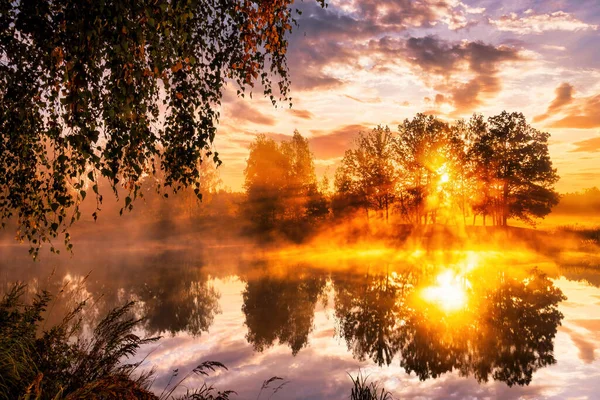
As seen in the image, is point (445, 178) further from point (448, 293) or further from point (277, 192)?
point (448, 293)

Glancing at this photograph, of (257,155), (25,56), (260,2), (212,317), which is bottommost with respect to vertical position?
(212,317)

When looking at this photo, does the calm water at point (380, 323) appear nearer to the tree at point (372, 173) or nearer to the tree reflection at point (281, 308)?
the tree reflection at point (281, 308)

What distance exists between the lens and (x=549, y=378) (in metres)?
11.1

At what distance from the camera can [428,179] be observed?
5228 centimetres

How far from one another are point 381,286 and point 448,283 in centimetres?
397

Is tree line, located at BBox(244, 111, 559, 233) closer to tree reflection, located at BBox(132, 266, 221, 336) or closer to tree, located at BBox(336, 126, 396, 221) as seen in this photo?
tree, located at BBox(336, 126, 396, 221)

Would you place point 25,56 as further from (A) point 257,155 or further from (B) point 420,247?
(A) point 257,155

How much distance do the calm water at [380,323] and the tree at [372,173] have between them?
20014 mm

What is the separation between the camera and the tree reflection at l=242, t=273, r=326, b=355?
50.1 ft

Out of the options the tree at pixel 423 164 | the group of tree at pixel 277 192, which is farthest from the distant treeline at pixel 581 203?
the group of tree at pixel 277 192

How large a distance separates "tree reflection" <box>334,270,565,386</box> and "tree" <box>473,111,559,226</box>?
27.7 metres

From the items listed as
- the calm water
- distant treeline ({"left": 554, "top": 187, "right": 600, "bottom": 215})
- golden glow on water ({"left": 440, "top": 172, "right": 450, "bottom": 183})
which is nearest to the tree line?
golden glow on water ({"left": 440, "top": 172, "right": 450, "bottom": 183})

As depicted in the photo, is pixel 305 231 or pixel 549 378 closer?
pixel 549 378

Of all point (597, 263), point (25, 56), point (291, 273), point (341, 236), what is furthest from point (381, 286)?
point (341, 236)
